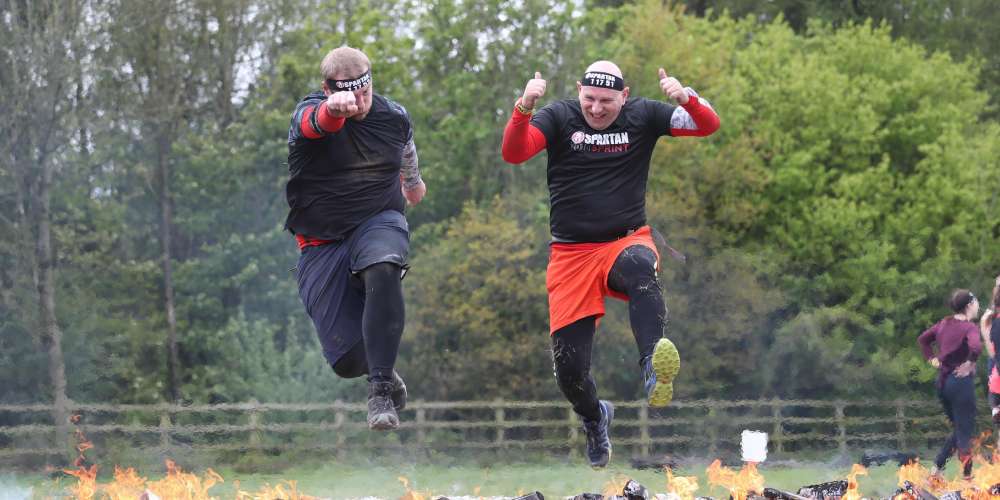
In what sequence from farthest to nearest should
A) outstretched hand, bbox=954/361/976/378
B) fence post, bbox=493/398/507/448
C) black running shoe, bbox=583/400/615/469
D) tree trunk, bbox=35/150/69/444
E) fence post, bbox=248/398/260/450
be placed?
tree trunk, bbox=35/150/69/444, fence post, bbox=493/398/507/448, fence post, bbox=248/398/260/450, outstretched hand, bbox=954/361/976/378, black running shoe, bbox=583/400/615/469

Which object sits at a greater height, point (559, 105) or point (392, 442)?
point (559, 105)

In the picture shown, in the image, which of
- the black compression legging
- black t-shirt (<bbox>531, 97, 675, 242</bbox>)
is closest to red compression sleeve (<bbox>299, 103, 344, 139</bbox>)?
the black compression legging

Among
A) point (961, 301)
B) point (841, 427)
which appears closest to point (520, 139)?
point (961, 301)

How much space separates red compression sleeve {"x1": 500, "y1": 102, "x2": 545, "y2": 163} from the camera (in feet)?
25.6

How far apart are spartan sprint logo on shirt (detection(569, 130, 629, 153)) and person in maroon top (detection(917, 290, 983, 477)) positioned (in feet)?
19.2

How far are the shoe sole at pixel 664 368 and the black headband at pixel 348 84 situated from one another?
2.13 meters

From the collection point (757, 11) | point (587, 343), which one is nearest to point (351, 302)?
point (587, 343)

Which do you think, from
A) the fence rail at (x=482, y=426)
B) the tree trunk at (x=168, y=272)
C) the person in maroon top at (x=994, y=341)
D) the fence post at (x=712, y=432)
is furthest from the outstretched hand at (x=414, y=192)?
the tree trunk at (x=168, y=272)

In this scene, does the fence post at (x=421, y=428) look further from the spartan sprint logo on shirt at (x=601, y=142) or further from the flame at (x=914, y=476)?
the spartan sprint logo on shirt at (x=601, y=142)

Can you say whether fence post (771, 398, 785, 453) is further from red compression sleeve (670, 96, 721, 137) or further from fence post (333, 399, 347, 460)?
red compression sleeve (670, 96, 721, 137)

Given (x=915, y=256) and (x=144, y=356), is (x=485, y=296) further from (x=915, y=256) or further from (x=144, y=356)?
(x=915, y=256)

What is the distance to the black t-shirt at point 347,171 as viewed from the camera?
7762 millimetres

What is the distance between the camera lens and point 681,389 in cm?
2298

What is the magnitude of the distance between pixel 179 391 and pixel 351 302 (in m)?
17.4
